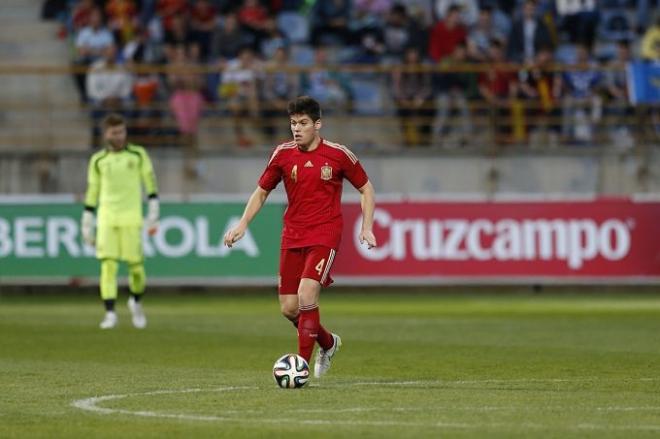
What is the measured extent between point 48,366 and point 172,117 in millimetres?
14623

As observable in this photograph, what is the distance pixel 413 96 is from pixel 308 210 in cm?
1598

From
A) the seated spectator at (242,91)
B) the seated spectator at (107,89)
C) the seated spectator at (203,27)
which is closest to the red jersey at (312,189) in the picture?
the seated spectator at (242,91)

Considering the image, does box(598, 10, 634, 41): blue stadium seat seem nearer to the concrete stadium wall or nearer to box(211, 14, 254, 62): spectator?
the concrete stadium wall

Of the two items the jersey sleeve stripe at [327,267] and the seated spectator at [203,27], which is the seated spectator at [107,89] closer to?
the seated spectator at [203,27]

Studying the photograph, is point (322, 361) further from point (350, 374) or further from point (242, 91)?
point (242, 91)

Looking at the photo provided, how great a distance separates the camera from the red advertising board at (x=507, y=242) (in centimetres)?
2594

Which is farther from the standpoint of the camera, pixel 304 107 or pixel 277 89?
pixel 277 89

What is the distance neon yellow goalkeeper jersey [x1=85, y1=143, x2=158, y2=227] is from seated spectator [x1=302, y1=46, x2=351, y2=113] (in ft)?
30.5

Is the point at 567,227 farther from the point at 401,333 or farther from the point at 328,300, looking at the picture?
the point at 401,333

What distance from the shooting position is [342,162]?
12.3m

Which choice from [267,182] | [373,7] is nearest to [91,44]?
[373,7]

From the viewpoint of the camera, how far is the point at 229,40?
1125 inches

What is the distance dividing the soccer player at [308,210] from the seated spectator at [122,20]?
55.1ft

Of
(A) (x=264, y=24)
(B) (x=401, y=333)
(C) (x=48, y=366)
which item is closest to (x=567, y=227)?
(A) (x=264, y=24)
